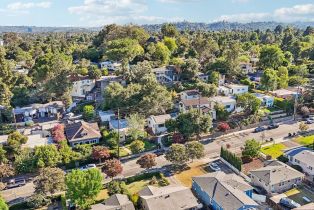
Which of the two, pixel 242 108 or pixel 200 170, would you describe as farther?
pixel 242 108

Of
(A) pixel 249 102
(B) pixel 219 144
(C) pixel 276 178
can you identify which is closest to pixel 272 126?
(A) pixel 249 102

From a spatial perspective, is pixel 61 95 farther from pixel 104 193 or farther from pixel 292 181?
pixel 292 181

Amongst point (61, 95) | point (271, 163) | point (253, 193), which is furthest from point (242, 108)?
point (61, 95)

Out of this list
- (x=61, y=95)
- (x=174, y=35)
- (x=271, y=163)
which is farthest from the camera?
(x=174, y=35)

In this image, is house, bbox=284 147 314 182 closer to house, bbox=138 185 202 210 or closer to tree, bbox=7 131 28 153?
house, bbox=138 185 202 210

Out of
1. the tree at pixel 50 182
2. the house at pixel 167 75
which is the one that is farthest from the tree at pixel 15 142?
the house at pixel 167 75

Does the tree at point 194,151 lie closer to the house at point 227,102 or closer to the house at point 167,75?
the house at point 227,102
